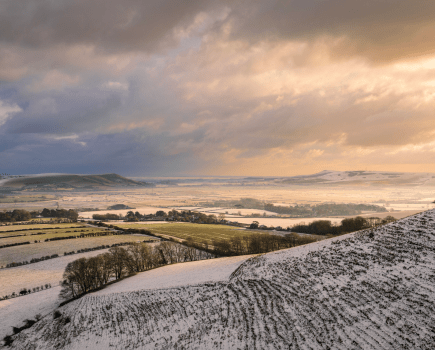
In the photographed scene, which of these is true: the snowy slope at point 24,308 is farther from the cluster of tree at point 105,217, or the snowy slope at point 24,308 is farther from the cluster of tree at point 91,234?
the cluster of tree at point 105,217

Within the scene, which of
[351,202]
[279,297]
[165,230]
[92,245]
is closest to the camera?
[279,297]

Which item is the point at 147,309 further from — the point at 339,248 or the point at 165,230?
the point at 165,230

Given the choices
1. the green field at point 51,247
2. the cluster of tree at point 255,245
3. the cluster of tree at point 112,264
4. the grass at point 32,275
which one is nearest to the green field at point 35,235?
the green field at point 51,247

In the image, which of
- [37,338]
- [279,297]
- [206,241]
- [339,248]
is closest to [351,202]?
[206,241]

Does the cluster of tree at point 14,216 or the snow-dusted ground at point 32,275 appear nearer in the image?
the snow-dusted ground at point 32,275

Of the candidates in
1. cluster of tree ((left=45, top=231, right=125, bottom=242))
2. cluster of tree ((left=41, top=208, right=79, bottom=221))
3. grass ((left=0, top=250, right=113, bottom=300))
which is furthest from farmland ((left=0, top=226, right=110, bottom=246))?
cluster of tree ((left=41, top=208, right=79, bottom=221))

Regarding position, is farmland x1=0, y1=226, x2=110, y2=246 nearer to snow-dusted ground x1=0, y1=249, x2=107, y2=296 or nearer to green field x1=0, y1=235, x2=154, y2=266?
green field x1=0, y1=235, x2=154, y2=266

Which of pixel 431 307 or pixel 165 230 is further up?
pixel 431 307
